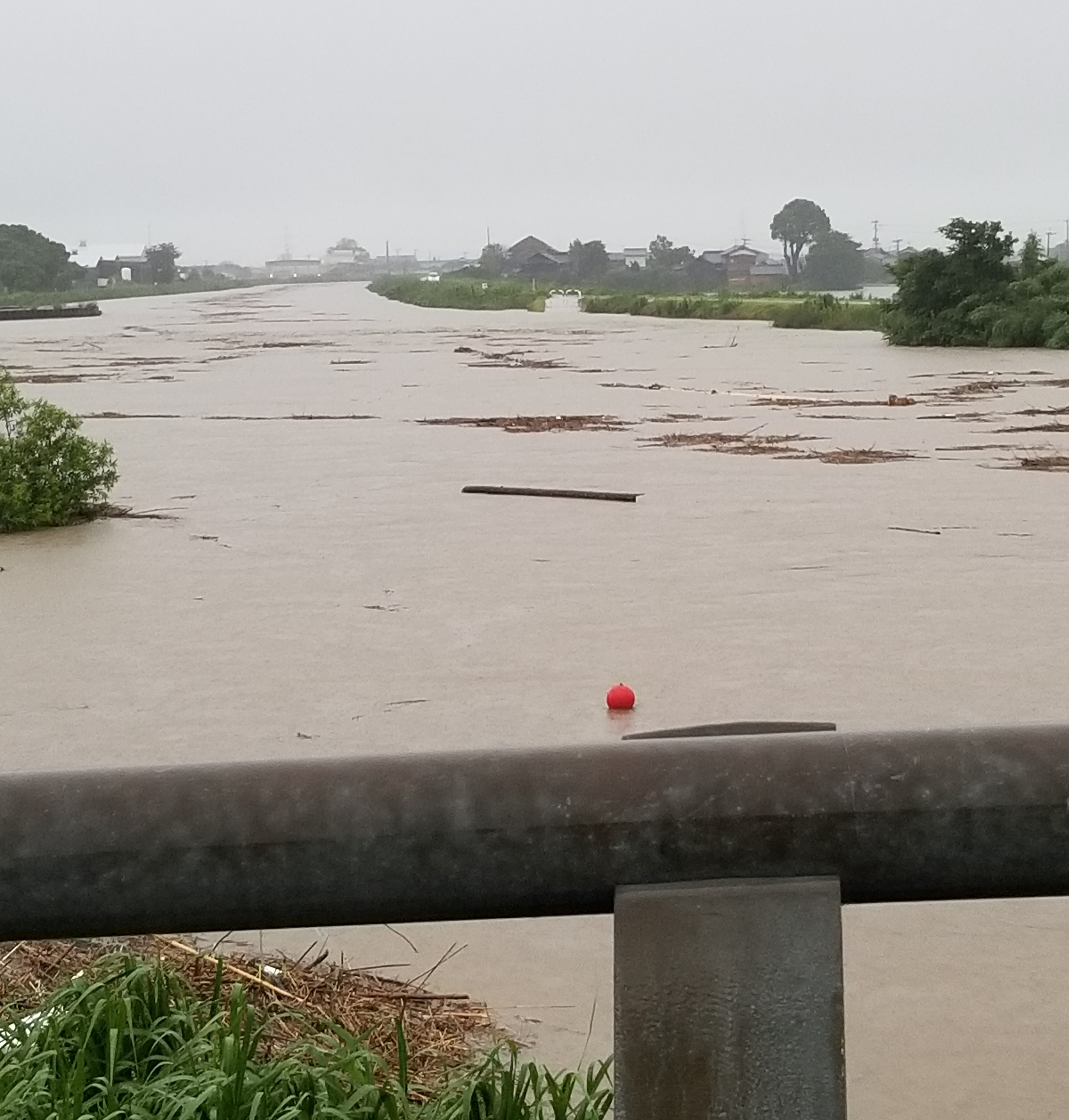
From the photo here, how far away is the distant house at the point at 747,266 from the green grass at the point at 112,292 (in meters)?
29.3

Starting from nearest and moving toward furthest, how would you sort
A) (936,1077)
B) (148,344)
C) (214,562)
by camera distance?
1. (936,1077)
2. (214,562)
3. (148,344)

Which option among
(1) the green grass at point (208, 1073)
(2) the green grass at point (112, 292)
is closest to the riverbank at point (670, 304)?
(2) the green grass at point (112, 292)

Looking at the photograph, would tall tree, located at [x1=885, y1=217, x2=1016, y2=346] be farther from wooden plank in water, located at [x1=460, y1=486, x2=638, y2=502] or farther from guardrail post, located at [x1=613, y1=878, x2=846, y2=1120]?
guardrail post, located at [x1=613, y1=878, x2=846, y2=1120]

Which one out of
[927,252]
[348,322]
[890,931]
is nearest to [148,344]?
[348,322]

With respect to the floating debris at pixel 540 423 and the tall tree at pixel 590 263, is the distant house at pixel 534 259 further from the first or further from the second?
the floating debris at pixel 540 423

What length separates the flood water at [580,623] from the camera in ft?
8.59

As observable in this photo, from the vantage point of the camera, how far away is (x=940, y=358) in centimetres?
2105

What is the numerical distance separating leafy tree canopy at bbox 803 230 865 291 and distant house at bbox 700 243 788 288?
157 centimetres

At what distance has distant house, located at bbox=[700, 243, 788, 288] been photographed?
7800 cm

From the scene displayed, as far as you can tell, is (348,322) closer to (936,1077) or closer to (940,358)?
(940,358)

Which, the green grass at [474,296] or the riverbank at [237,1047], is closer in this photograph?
the riverbank at [237,1047]

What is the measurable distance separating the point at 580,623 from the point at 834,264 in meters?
74.2

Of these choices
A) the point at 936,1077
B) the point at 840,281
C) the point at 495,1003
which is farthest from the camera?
the point at 840,281

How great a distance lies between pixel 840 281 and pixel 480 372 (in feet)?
197
